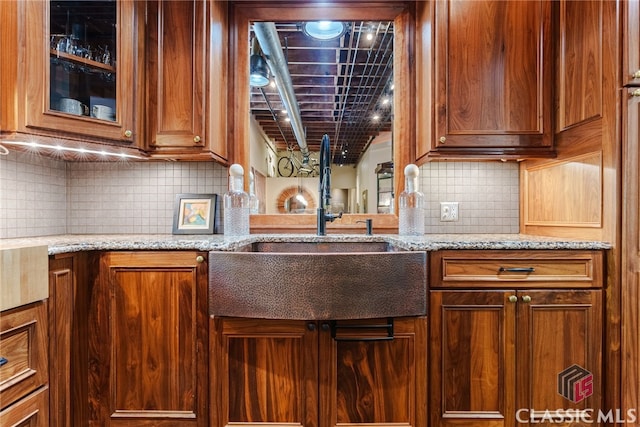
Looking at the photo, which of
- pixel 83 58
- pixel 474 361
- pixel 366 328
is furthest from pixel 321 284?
pixel 83 58

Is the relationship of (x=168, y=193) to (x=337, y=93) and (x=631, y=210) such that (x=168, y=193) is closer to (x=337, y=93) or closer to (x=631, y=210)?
(x=337, y=93)

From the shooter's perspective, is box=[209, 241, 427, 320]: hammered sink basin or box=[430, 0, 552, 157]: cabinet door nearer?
box=[209, 241, 427, 320]: hammered sink basin

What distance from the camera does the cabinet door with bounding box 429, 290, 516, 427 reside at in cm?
137

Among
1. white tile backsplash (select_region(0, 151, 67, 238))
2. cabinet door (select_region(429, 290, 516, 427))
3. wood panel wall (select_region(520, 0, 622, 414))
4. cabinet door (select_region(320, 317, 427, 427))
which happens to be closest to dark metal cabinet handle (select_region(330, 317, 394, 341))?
cabinet door (select_region(320, 317, 427, 427))

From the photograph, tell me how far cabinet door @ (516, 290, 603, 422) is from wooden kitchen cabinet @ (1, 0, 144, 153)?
1.91 m

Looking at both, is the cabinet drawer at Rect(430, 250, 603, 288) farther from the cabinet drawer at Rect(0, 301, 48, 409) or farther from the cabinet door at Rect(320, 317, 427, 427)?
the cabinet drawer at Rect(0, 301, 48, 409)

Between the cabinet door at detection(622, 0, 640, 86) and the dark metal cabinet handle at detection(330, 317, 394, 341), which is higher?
the cabinet door at detection(622, 0, 640, 86)

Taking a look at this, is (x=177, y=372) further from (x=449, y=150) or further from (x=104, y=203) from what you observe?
(x=449, y=150)

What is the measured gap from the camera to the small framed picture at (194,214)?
6.32ft

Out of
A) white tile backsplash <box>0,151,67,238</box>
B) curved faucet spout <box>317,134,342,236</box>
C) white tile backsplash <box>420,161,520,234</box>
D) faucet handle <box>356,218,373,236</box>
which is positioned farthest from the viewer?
white tile backsplash <box>420,161,520,234</box>

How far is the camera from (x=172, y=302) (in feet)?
4.55

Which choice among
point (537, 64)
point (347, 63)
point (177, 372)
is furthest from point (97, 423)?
point (537, 64)

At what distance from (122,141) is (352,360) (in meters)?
1.41

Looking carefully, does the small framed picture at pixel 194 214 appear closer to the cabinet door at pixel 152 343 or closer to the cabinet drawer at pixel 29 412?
the cabinet door at pixel 152 343
